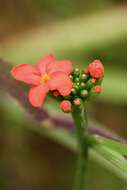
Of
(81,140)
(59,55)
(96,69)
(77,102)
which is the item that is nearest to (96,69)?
(96,69)

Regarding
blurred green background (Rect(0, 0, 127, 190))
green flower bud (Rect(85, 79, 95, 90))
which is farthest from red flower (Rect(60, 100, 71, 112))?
blurred green background (Rect(0, 0, 127, 190))

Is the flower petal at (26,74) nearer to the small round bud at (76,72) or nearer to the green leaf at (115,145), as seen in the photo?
the small round bud at (76,72)

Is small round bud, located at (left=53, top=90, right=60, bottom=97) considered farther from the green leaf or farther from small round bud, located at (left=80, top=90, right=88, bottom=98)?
the green leaf

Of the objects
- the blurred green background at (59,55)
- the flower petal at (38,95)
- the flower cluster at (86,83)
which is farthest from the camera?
the blurred green background at (59,55)

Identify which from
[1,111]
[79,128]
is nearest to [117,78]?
[1,111]

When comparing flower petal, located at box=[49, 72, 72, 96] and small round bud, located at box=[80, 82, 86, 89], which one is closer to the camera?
flower petal, located at box=[49, 72, 72, 96]

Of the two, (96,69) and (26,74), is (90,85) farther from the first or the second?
(26,74)

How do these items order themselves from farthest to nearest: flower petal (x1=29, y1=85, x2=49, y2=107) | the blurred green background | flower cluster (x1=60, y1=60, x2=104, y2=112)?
the blurred green background, flower cluster (x1=60, y1=60, x2=104, y2=112), flower petal (x1=29, y1=85, x2=49, y2=107)

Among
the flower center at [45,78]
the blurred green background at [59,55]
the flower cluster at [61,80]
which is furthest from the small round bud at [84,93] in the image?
the blurred green background at [59,55]
